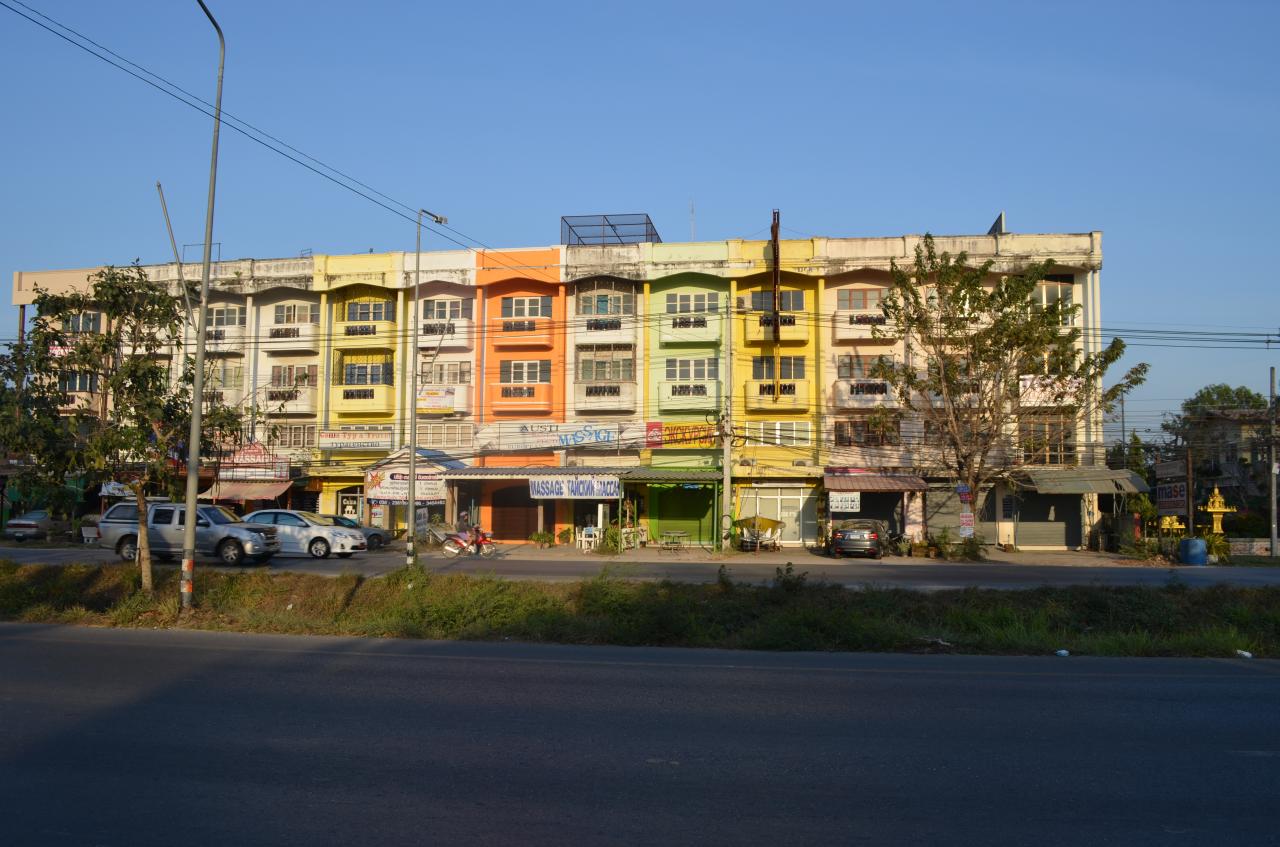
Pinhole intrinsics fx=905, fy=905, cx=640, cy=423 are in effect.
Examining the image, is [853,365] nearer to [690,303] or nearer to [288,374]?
[690,303]

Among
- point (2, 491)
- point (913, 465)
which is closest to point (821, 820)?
point (913, 465)

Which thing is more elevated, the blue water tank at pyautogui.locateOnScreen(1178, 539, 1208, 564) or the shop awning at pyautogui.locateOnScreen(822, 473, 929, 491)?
the shop awning at pyautogui.locateOnScreen(822, 473, 929, 491)

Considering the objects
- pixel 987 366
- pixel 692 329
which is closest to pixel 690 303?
pixel 692 329

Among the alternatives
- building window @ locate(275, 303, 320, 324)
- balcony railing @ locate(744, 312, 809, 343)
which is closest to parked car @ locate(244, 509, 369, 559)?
building window @ locate(275, 303, 320, 324)

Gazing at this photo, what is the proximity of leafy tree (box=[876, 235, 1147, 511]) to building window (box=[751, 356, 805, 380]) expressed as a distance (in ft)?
17.4

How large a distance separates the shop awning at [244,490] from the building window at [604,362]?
15.3 metres

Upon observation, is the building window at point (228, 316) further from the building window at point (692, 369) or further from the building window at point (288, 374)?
the building window at point (692, 369)

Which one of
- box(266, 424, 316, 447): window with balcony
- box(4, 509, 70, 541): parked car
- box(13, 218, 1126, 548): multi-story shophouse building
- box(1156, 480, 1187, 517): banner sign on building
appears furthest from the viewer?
box(266, 424, 316, 447): window with balcony

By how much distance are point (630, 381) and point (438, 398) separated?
9413 mm

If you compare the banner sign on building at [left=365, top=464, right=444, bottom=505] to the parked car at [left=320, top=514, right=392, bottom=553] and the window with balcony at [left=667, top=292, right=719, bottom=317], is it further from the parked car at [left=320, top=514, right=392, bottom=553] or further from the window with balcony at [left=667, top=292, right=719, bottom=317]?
the window with balcony at [left=667, top=292, right=719, bottom=317]

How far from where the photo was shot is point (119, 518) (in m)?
26.7

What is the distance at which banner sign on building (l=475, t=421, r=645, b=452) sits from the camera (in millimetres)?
42781

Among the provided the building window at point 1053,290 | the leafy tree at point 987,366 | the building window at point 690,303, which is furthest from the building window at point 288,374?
the building window at point 1053,290

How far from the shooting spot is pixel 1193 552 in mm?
33469
